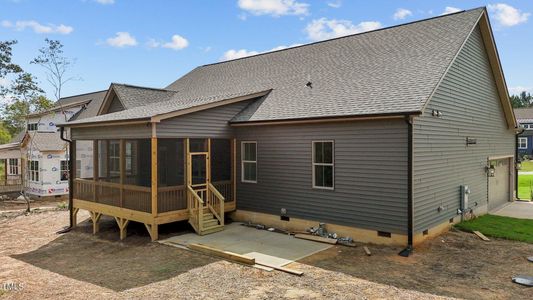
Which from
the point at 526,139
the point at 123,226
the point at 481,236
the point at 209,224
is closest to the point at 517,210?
the point at 481,236

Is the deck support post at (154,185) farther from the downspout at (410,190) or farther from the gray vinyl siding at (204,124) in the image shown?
the downspout at (410,190)

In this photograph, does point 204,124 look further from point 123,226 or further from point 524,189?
point 524,189

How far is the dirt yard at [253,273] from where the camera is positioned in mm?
6820

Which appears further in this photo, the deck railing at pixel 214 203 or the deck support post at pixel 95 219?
the deck support post at pixel 95 219

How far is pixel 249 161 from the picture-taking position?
1270 cm

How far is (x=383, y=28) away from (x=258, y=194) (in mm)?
8528

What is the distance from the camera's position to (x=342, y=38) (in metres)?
16.0

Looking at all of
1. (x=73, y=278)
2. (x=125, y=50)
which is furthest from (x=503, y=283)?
(x=125, y=50)

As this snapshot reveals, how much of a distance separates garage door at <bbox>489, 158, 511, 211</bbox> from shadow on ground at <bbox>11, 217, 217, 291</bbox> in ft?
40.7

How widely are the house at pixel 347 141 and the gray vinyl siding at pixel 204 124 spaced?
0.13 ft

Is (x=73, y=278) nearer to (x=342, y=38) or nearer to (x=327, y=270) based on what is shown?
(x=327, y=270)

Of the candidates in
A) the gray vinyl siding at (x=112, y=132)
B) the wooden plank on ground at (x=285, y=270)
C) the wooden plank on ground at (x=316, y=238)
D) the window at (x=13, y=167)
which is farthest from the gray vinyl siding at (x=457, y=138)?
the window at (x=13, y=167)

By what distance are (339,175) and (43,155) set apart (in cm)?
1844

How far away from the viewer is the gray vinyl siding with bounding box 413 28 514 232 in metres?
9.90
